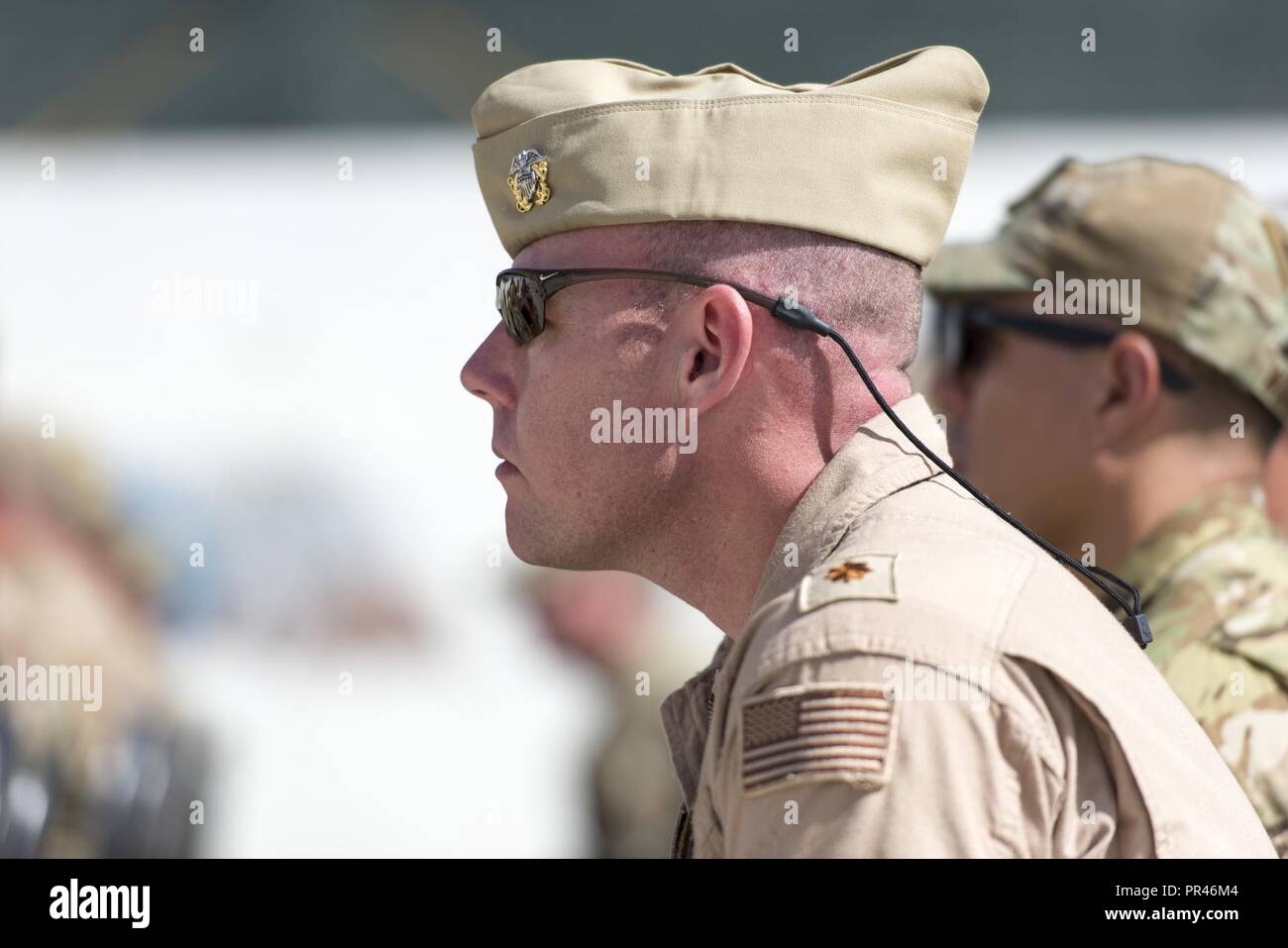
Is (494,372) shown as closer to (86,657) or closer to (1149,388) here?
(1149,388)

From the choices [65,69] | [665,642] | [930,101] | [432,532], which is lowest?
[665,642]

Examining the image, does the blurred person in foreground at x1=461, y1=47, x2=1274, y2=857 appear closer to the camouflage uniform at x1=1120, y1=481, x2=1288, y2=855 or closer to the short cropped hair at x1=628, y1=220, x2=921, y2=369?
the short cropped hair at x1=628, y1=220, x2=921, y2=369

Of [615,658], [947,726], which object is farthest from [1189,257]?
[615,658]

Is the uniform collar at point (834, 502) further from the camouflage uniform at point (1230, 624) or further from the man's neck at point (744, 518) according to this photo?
the camouflage uniform at point (1230, 624)

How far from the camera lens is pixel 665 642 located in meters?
6.39

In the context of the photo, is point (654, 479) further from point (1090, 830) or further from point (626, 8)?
point (626, 8)

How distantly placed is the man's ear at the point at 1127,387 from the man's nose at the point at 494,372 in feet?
5.56

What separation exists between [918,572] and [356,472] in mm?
5163

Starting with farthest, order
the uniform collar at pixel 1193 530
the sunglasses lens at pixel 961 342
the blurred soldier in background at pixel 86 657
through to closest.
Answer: the blurred soldier in background at pixel 86 657 < the sunglasses lens at pixel 961 342 < the uniform collar at pixel 1193 530

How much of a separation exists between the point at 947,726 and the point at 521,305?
3.13ft

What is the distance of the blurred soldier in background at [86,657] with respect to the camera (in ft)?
18.5

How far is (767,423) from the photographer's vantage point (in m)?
2.14

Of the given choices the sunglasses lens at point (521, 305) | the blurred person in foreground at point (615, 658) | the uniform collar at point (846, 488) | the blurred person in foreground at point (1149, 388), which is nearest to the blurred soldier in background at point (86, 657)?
the blurred person in foreground at point (615, 658)

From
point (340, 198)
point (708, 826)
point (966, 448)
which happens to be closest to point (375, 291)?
point (340, 198)
